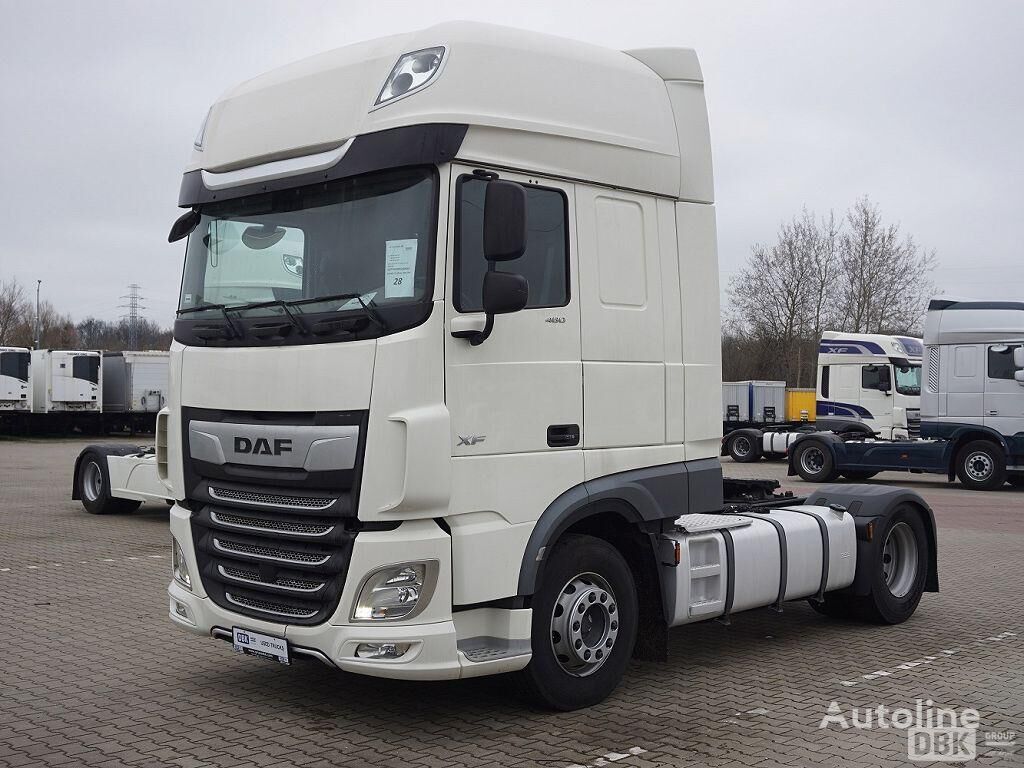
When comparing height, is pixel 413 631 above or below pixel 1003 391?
below

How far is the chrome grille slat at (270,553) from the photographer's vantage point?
5.51 meters

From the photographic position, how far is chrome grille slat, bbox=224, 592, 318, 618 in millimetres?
5586

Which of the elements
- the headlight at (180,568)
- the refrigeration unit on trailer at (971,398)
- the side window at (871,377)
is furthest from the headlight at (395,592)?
the side window at (871,377)

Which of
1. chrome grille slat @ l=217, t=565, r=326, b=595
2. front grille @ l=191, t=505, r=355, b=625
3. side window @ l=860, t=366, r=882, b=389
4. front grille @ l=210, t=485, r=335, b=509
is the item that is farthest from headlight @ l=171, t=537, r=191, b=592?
side window @ l=860, t=366, r=882, b=389

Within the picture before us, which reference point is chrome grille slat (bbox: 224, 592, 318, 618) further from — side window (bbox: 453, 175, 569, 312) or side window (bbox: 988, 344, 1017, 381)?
side window (bbox: 988, 344, 1017, 381)

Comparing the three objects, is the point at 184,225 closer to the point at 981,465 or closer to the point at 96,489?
the point at 96,489

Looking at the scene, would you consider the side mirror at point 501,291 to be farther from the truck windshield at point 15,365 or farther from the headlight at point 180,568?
the truck windshield at point 15,365

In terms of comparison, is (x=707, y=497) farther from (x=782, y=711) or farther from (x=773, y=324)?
(x=773, y=324)

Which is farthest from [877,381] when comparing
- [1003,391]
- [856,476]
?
[1003,391]

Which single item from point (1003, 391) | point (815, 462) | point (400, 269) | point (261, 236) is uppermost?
point (261, 236)

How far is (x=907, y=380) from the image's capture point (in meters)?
28.2

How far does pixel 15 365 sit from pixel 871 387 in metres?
30.3

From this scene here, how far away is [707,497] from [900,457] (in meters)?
17.2

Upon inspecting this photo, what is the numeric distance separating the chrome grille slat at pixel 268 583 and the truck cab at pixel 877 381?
23.9 metres
